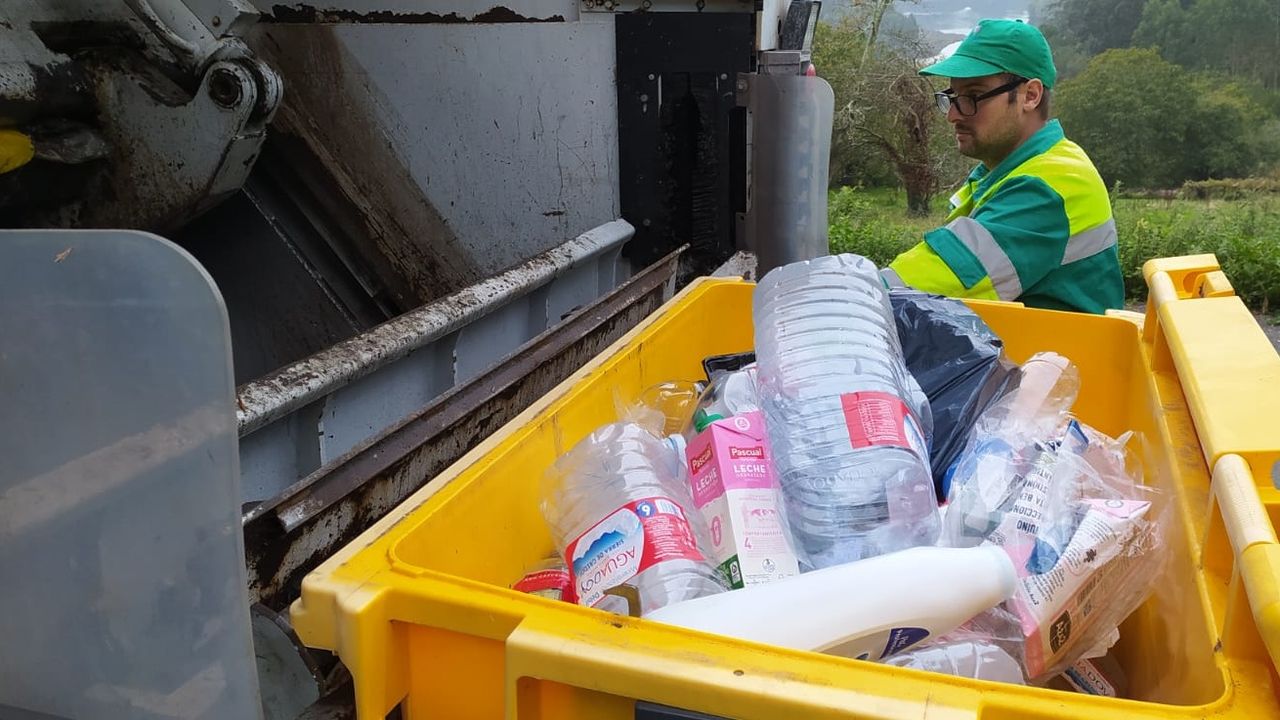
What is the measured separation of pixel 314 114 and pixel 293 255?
1.57 feet

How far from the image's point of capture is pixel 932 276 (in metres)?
2.38

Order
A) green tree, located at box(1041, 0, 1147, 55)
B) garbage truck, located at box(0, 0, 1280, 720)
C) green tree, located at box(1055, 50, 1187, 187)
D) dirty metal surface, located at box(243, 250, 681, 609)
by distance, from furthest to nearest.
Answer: green tree, located at box(1041, 0, 1147, 55) < green tree, located at box(1055, 50, 1187, 187) < dirty metal surface, located at box(243, 250, 681, 609) < garbage truck, located at box(0, 0, 1280, 720)

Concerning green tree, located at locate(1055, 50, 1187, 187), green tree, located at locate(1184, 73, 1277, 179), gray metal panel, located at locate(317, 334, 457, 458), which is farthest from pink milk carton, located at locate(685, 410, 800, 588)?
green tree, located at locate(1184, 73, 1277, 179)

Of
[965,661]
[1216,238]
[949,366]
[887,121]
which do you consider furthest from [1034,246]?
[887,121]

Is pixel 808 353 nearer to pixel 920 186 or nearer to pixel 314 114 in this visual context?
→ pixel 314 114

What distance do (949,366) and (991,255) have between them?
751 millimetres

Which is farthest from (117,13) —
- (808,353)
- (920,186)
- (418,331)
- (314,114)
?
(920,186)

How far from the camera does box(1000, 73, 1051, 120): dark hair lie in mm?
2609

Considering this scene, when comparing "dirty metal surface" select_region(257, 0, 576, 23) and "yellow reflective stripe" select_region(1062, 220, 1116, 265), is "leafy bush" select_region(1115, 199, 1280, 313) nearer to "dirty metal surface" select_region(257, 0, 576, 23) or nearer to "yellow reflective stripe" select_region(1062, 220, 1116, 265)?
"yellow reflective stripe" select_region(1062, 220, 1116, 265)

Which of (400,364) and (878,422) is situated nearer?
(878,422)

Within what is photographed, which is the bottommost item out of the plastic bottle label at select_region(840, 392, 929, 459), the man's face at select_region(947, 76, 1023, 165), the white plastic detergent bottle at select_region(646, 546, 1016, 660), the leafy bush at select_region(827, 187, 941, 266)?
the leafy bush at select_region(827, 187, 941, 266)

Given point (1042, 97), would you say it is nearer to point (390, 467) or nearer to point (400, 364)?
point (400, 364)

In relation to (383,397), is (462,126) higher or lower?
higher

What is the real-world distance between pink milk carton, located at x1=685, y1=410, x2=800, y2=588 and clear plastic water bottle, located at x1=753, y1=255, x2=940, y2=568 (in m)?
0.04
